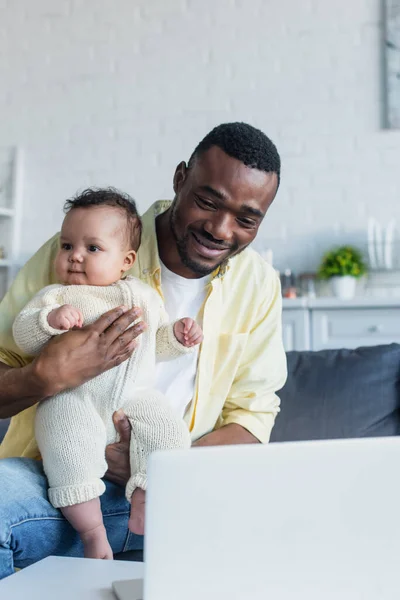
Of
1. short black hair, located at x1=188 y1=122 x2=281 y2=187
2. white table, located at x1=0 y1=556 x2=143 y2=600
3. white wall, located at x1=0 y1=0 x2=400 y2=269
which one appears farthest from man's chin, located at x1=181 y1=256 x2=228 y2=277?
white wall, located at x1=0 y1=0 x2=400 y2=269

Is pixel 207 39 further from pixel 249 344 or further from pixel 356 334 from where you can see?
pixel 249 344

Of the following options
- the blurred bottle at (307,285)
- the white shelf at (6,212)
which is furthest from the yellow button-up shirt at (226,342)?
the white shelf at (6,212)

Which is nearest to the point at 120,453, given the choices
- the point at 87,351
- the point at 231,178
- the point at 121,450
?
the point at 121,450

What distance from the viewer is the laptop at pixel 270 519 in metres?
0.74

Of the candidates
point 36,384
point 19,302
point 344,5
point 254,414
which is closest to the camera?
point 36,384

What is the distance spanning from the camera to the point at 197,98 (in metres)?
4.10

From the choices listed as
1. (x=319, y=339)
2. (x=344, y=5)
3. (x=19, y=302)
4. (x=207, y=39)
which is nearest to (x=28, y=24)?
(x=207, y=39)

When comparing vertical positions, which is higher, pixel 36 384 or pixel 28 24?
pixel 28 24

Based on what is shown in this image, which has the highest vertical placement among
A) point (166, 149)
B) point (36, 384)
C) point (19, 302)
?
point (166, 149)

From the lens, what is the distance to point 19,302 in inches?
62.3

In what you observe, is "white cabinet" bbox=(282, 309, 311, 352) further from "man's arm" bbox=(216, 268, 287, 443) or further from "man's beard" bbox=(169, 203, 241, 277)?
"man's beard" bbox=(169, 203, 241, 277)

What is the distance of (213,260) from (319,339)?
1884 mm

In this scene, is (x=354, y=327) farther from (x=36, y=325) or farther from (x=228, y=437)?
(x=36, y=325)

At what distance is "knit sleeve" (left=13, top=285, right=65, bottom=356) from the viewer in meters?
1.43
